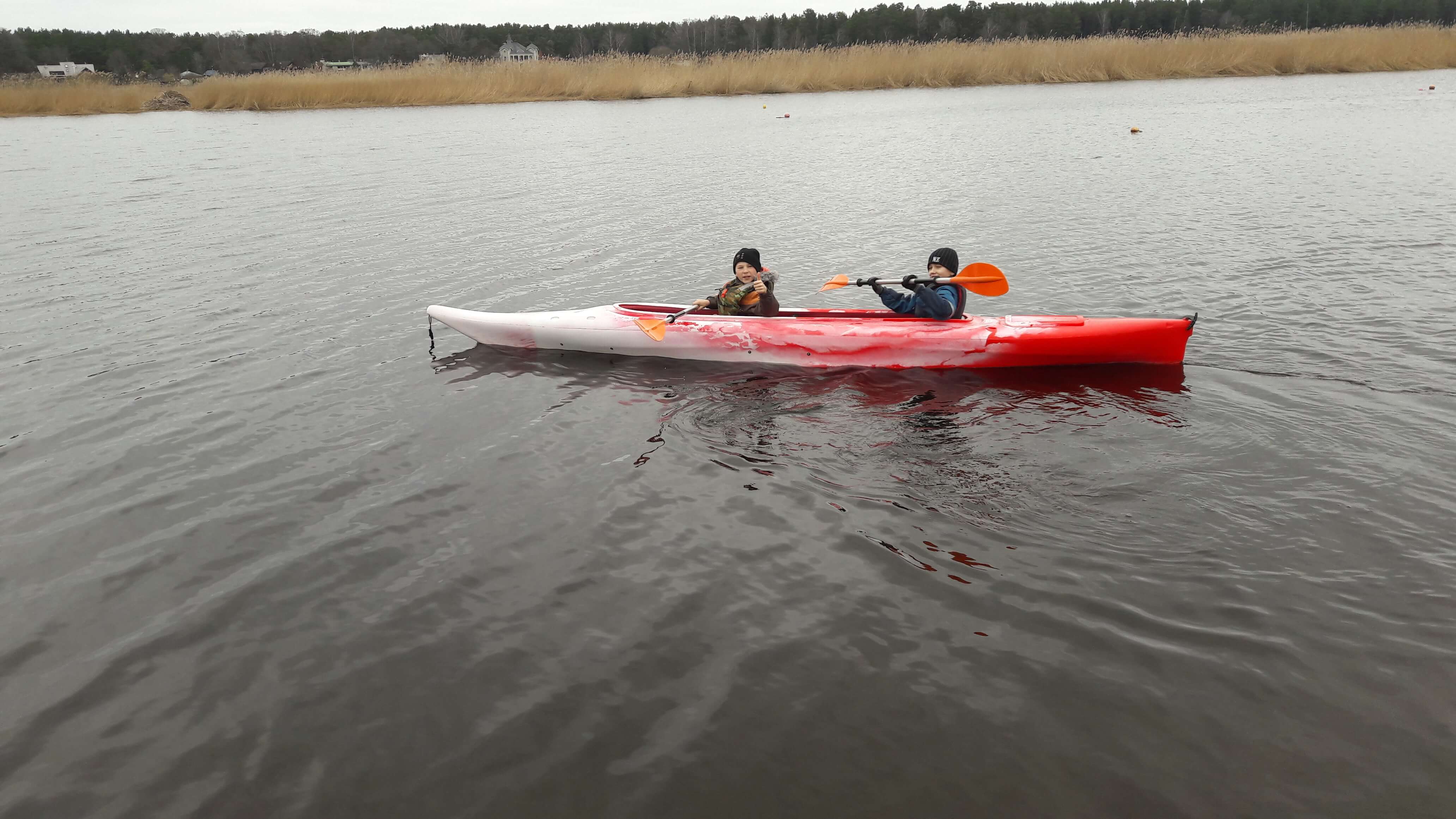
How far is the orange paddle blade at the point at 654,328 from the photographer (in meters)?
7.92

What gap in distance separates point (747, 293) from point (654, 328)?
91 centimetres

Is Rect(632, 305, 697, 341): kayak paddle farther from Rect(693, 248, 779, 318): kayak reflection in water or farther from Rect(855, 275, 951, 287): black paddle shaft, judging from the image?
Rect(855, 275, 951, 287): black paddle shaft

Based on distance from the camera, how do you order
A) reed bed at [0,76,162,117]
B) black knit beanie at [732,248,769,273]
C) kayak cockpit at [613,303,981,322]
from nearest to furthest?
kayak cockpit at [613,303,981,322], black knit beanie at [732,248,769,273], reed bed at [0,76,162,117]

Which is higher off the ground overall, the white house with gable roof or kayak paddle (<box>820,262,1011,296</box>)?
the white house with gable roof

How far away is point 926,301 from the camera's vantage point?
768cm

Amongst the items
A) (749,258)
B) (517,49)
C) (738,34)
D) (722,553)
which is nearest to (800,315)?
(749,258)

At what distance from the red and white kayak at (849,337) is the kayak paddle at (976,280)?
0.96ft

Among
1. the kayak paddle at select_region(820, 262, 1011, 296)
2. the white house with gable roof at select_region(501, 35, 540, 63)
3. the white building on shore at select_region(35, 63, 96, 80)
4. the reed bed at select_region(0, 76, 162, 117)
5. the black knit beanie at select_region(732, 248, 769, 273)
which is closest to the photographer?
the kayak paddle at select_region(820, 262, 1011, 296)

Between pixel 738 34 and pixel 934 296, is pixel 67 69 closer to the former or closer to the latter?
pixel 738 34

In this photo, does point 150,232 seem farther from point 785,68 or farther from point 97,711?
point 785,68

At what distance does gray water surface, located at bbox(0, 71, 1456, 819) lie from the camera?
3.35 metres

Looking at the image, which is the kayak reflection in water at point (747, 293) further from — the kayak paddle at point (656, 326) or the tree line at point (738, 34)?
the tree line at point (738, 34)

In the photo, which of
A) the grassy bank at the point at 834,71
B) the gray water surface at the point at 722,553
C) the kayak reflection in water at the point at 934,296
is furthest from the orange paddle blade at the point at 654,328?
the grassy bank at the point at 834,71

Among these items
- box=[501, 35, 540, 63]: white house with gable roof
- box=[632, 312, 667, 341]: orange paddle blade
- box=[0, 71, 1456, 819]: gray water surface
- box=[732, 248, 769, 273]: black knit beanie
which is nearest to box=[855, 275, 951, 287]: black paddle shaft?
box=[732, 248, 769, 273]: black knit beanie
